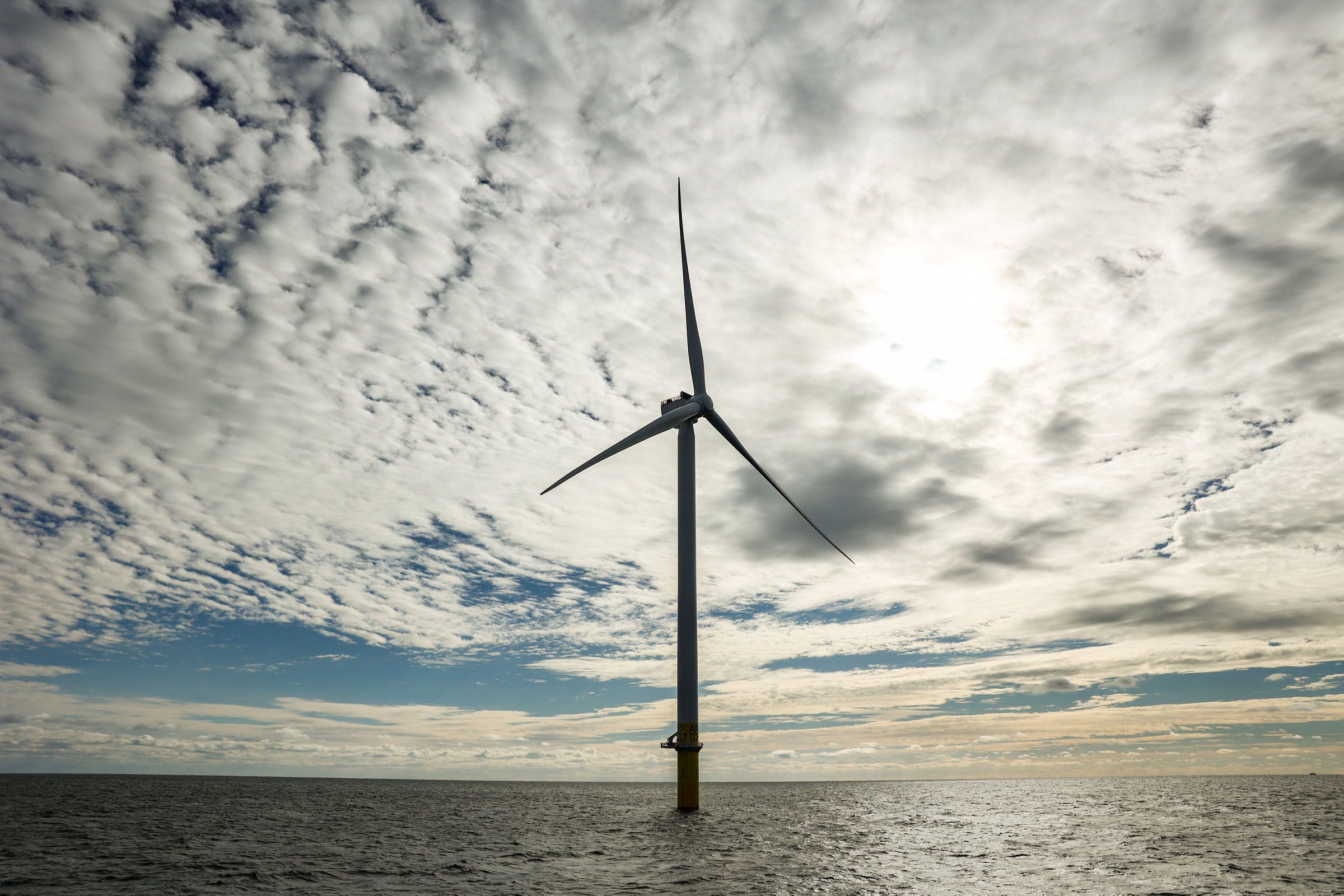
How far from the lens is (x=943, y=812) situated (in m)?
107

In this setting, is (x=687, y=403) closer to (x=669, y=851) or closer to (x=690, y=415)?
(x=690, y=415)

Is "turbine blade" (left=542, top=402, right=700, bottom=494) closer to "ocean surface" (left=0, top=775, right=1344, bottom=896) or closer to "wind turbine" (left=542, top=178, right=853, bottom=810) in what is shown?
"wind turbine" (left=542, top=178, right=853, bottom=810)

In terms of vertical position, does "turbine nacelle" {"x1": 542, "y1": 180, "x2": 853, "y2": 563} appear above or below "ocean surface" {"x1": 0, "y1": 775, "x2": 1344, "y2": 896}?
above

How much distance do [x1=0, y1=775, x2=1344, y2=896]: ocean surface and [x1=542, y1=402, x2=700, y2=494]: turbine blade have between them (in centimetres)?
3406

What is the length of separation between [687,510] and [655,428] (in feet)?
32.7

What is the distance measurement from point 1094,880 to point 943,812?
73.9m

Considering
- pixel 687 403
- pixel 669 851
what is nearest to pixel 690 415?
pixel 687 403

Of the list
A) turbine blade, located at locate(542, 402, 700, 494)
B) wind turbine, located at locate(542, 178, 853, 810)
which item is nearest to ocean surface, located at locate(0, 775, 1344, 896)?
wind turbine, located at locate(542, 178, 853, 810)

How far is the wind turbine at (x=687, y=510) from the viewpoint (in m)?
62.2

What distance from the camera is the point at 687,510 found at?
69812 millimetres

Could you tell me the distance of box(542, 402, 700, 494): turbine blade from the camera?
74.8 meters

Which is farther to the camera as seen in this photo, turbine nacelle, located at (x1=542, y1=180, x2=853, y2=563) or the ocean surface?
turbine nacelle, located at (x1=542, y1=180, x2=853, y2=563)

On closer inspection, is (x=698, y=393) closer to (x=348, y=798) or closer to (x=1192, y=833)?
(x=1192, y=833)

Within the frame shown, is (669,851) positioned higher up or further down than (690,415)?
further down
